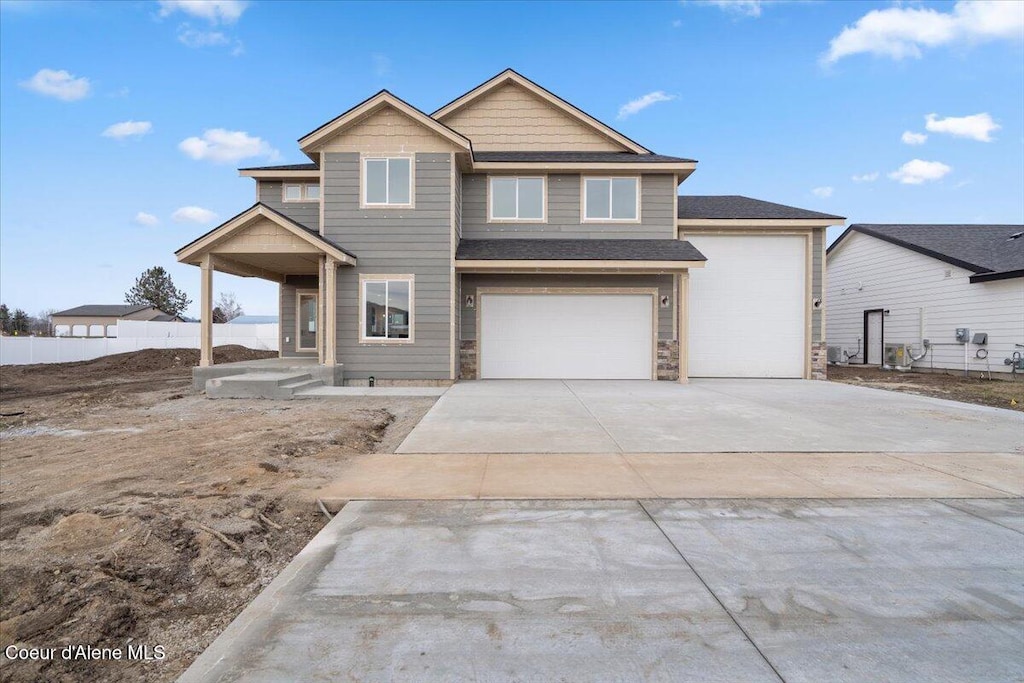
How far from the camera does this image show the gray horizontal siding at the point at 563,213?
13898 millimetres

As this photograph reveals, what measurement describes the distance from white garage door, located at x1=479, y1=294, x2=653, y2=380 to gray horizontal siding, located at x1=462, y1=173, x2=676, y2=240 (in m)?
1.74

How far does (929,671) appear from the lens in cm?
221

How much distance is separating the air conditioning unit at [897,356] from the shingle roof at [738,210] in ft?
21.9

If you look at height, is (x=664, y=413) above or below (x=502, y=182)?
below

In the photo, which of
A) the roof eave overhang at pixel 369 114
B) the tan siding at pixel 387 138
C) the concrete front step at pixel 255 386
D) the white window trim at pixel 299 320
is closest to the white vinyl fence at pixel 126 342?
the white window trim at pixel 299 320

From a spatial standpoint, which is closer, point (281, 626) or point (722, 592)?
point (281, 626)

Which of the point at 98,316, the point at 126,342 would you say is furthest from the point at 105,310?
the point at 126,342

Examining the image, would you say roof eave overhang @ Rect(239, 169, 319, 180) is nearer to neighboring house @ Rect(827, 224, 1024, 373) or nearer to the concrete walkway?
the concrete walkway

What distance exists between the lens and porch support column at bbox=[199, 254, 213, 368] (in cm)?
1140

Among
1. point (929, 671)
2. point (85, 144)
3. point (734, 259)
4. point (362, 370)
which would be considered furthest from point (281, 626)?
point (85, 144)

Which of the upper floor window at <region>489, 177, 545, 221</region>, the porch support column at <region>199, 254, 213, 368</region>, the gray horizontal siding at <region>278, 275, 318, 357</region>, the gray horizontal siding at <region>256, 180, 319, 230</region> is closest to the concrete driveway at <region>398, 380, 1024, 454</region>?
the upper floor window at <region>489, 177, 545, 221</region>

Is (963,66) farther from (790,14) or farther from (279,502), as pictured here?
(279,502)

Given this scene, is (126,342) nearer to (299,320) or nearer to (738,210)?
(299,320)

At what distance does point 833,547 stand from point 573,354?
10685mm
